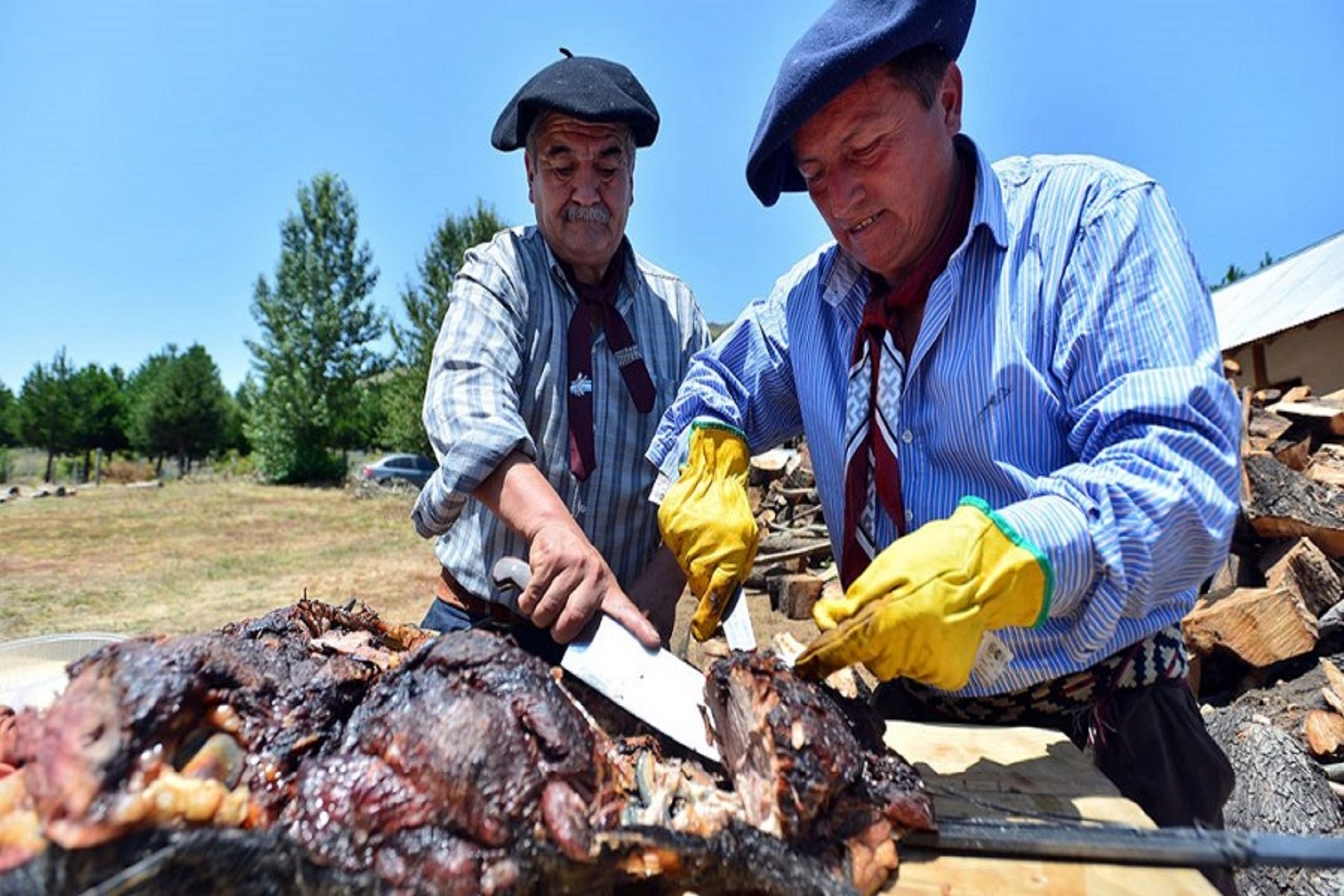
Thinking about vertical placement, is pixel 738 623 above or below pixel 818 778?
above

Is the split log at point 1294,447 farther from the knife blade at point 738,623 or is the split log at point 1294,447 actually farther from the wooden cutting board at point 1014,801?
the knife blade at point 738,623

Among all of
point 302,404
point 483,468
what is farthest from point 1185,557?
point 302,404

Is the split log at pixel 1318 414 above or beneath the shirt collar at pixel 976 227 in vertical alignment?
beneath

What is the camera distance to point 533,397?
128 inches

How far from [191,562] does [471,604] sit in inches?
585

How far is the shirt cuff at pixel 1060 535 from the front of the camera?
5.86ft

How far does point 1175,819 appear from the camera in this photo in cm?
234

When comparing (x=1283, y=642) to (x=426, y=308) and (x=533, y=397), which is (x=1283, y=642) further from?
(x=426, y=308)

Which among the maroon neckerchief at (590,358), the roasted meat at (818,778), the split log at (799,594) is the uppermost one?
the maroon neckerchief at (590,358)

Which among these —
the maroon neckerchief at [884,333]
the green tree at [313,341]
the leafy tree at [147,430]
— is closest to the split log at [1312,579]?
the maroon neckerchief at [884,333]

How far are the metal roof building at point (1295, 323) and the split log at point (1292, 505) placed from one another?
6485 millimetres

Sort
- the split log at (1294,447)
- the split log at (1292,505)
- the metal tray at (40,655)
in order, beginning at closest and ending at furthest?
the metal tray at (40,655) → the split log at (1292,505) → the split log at (1294,447)

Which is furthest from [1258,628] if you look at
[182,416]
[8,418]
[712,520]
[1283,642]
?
[8,418]

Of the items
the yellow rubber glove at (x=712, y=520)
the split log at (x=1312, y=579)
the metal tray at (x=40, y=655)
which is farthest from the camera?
the split log at (x=1312, y=579)
